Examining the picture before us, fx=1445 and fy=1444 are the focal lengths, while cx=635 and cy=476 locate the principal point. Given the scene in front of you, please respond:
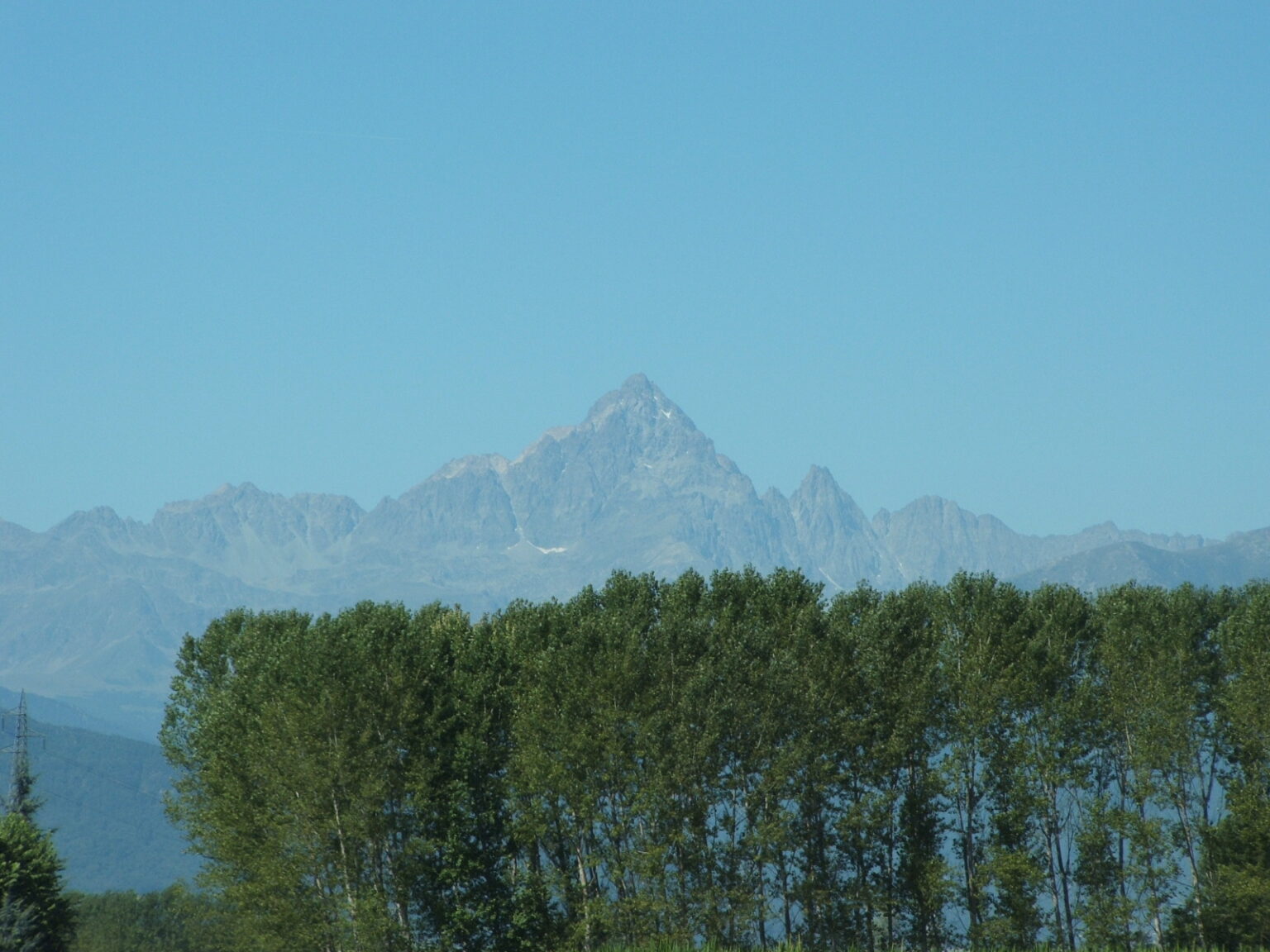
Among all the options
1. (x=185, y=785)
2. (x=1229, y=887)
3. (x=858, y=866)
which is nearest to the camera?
(x=1229, y=887)

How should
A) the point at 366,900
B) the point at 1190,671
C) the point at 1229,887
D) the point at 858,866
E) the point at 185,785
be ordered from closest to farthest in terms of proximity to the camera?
the point at 366,900, the point at 1229,887, the point at 858,866, the point at 1190,671, the point at 185,785

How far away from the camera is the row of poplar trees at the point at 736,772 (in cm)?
8162

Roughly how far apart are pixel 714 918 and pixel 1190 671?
39813 mm

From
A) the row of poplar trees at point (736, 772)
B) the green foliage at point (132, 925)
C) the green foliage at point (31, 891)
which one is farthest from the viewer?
the green foliage at point (132, 925)

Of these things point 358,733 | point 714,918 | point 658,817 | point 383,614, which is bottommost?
point 714,918

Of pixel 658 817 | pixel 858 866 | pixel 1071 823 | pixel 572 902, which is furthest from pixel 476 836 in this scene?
pixel 1071 823

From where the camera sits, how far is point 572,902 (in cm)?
8556

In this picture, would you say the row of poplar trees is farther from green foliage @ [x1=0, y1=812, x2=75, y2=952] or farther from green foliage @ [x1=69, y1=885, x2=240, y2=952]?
green foliage @ [x1=69, y1=885, x2=240, y2=952]

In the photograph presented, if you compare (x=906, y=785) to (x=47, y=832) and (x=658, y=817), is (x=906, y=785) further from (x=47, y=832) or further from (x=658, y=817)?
(x=47, y=832)

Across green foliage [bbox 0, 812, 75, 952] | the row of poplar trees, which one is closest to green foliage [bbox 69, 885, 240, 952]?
green foliage [bbox 0, 812, 75, 952]

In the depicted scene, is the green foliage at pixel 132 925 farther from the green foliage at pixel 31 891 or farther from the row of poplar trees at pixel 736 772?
the row of poplar trees at pixel 736 772

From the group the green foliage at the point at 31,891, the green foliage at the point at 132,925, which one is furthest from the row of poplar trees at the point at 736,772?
the green foliage at the point at 132,925

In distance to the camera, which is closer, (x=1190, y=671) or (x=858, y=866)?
(x=858, y=866)

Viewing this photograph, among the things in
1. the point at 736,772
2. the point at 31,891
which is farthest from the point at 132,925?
the point at 736,772
